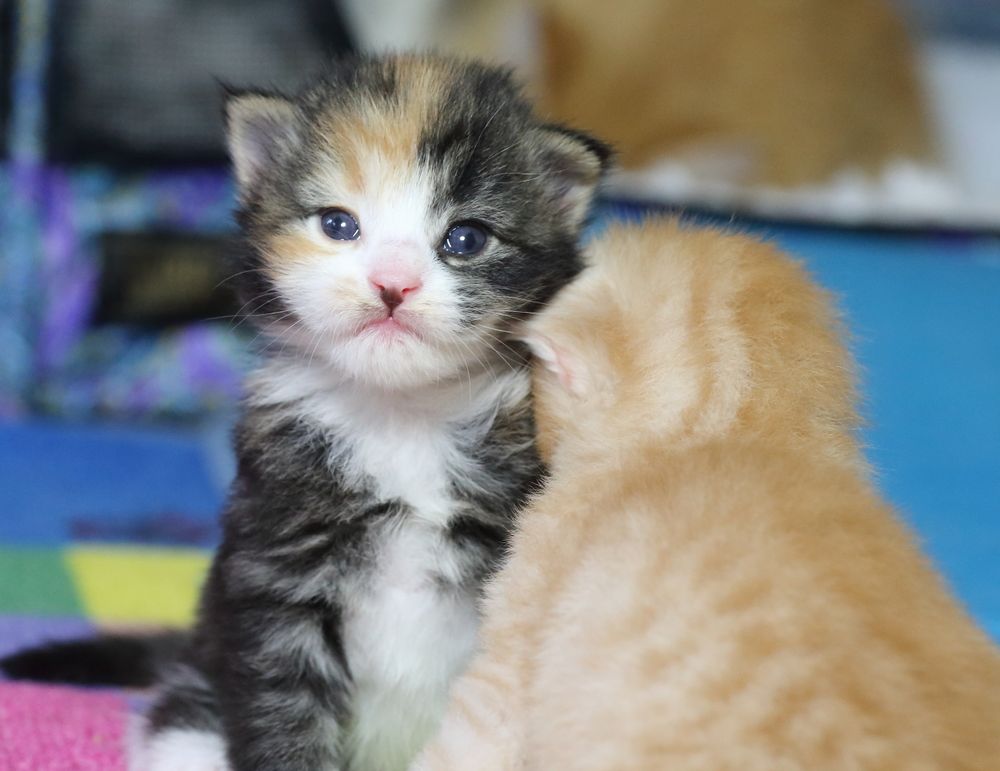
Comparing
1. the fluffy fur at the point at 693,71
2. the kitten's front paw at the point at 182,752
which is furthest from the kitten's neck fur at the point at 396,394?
the fluffy fur at the point at 693,71

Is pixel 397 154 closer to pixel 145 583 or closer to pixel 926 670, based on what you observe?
pixel 926 670

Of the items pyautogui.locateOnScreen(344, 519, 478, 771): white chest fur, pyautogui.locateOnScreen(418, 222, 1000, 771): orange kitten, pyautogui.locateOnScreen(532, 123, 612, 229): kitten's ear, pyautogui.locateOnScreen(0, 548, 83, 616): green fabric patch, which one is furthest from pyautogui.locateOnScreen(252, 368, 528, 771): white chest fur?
pyautogui.locateOnScreen(0, 548, 83, 616): green fabric patch

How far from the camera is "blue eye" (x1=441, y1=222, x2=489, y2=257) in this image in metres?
1.31

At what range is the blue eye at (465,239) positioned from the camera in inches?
51.7

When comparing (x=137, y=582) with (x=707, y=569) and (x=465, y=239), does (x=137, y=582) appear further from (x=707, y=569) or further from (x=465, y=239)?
(x=707, y=569)

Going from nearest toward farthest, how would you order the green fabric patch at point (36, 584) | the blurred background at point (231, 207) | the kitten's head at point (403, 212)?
the kitten's head at point (403, 212) < the green fabric patch at point (36, 584) < the blurred background at point (231, 207)

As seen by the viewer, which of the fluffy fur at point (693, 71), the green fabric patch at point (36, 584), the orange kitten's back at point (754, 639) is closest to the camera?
the orange kitten's back at point (754, 639)

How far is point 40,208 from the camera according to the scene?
9.60ft

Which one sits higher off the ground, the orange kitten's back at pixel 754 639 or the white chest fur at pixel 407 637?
the orange kitten's back at pixel 754 639

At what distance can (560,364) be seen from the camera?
1.26 meters

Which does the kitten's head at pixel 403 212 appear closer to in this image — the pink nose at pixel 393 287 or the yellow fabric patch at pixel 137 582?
the pink nose at pixel 393 287

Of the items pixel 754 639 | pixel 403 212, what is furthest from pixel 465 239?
pixel 754 639

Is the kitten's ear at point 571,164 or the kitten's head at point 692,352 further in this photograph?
the kitten's ear at point 571,164

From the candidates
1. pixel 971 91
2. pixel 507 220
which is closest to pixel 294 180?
pixel 507 220
